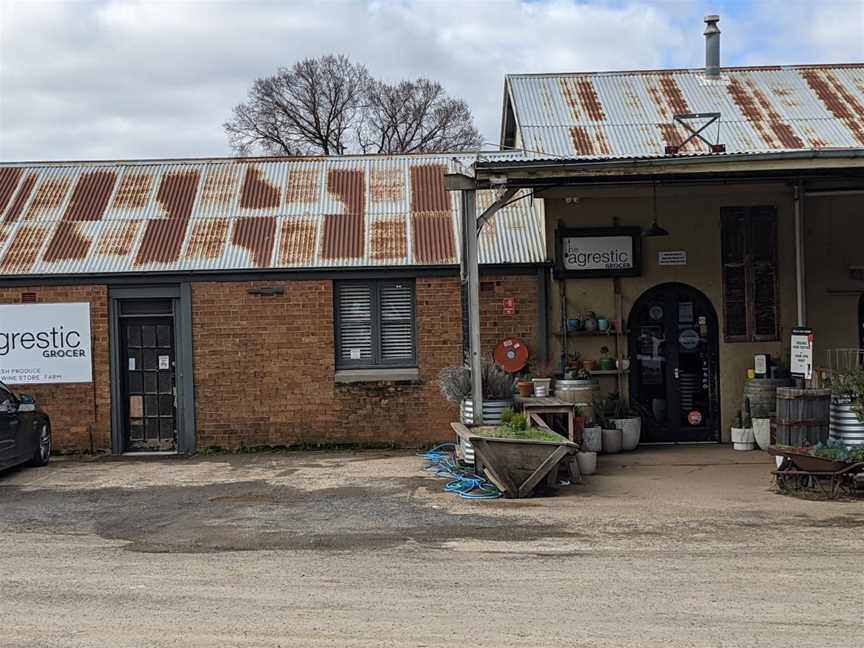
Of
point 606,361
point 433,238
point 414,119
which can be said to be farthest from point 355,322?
point 414,119

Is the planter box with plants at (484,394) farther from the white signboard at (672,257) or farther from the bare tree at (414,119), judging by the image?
the bare tree at (414,119)

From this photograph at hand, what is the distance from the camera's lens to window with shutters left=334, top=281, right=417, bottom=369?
53.8 feet

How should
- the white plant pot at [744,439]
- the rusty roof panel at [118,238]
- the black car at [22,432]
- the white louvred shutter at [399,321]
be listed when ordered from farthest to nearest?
the rusty roof panel at [118,238]
the white louvred shutter at [399,321]
the white plant pot at [744,439]
the black car at [22,432]

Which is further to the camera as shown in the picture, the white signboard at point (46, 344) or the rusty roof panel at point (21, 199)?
the rusty roof panel at point (21, 199)

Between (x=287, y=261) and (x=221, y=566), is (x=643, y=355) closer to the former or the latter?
(x=287, y=261)

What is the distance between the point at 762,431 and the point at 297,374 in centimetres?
688

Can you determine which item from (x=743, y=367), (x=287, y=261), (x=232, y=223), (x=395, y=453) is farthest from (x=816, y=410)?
(x=232, y=223)

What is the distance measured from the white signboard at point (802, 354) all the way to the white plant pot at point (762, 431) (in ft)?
3.25

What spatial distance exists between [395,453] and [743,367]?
17.7ft

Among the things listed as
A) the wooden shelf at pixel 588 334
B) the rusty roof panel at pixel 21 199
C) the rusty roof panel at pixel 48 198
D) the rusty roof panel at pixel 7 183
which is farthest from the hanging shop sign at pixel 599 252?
the rusty roof panel at pixel 7 183

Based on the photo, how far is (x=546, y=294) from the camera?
16.1 meters

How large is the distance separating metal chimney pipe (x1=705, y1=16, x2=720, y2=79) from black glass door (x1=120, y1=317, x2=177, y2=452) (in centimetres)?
995

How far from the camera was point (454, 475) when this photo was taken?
42.7ft

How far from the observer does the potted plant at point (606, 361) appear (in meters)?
15.9
